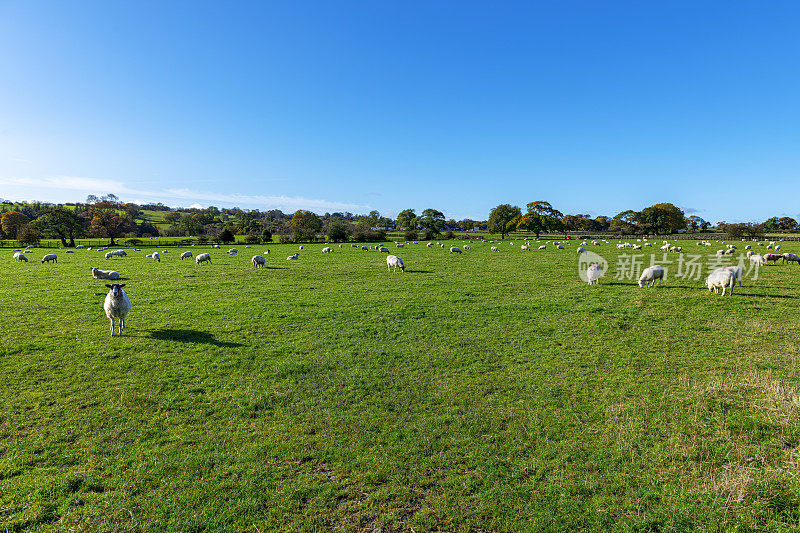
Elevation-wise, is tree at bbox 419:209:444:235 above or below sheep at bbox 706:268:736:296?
above

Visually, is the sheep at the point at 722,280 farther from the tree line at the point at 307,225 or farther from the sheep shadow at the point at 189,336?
the tree line at the point at 307,225

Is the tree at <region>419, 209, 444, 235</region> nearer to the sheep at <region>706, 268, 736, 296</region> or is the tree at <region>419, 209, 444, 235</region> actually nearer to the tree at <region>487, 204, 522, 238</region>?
the tree at <region>487, 204, 522, 238</region>

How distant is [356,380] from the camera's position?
8711 mm

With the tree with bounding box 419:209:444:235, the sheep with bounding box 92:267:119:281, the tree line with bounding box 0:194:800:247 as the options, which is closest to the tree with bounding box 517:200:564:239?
the tree line with bounding box 0:194:800:247

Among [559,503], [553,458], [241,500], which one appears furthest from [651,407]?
[241,500]

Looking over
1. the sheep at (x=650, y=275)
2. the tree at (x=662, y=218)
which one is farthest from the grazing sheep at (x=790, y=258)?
the tree at (x=662, y=218)

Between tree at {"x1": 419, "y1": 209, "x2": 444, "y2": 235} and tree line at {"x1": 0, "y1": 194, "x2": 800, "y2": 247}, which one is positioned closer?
tree line at {"x1": 0, "y1": 194, "x2": 800, "y2": 247}

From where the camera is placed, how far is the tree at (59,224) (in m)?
64.4

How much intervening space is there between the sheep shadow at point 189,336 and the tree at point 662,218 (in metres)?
135

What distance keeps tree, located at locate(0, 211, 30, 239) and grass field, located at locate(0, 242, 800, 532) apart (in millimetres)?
100312

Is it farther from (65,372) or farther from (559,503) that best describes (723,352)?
(65,372)

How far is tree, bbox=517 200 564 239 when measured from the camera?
10469cm

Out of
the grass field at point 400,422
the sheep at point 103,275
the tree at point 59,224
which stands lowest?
the grass field at point 400,422

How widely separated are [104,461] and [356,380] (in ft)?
16.5
